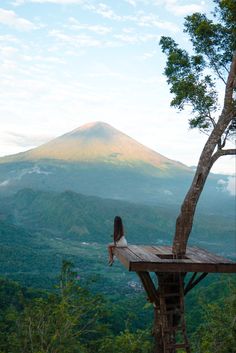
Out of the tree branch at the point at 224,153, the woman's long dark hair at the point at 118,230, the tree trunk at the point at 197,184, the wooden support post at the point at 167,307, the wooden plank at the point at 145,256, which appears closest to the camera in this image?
the wooden plank at the point at 145,256

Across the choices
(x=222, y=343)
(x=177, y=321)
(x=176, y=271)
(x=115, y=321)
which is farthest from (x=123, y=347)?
(x=115, y=321)

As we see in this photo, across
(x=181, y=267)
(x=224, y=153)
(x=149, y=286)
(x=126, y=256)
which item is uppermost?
(x=224, y=153)

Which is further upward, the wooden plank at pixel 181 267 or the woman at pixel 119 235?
the woman at pixel 119 235

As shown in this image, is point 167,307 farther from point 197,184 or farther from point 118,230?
point 197,184

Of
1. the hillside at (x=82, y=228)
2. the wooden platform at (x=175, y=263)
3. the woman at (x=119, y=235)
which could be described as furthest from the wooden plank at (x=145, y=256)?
the hillside at (x=82, y=228)

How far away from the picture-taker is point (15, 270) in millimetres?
79312

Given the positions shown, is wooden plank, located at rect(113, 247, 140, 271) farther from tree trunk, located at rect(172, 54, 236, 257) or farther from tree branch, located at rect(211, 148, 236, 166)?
tree branch, located at rect(211, 148, 236, 166)

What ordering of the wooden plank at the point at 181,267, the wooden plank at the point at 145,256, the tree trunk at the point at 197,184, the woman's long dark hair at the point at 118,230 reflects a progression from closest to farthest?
the wooden plank at the point at 181,267
the wooden plank at the point at 145,256
the tree trunk at the point at 197,184
the woman's long dark hair at the point at 118,230

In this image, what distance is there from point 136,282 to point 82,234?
2412 inches

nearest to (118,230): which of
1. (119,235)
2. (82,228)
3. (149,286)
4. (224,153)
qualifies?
(119,235)

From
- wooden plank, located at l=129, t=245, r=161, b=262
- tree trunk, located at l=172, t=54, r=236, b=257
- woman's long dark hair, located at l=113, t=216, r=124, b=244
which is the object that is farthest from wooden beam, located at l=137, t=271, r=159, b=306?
woman's long dark hair, located at l=113, t=216, r=124, b=244

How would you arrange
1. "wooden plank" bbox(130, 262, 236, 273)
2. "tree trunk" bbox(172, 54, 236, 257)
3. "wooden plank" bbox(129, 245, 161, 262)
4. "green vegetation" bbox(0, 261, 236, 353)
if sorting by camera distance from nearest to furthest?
"wooden plank" bbox(130, 262, 236, 273) → "wooden plank" bbox(129, 245, 161, 262) → "tree trunk" bbox(172, 54, 236, 257) → "green vegetation" bbox(0, 261, 236, 353)

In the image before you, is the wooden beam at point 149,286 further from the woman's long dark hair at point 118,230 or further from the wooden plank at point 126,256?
the woman's long dark hair at point 118,230

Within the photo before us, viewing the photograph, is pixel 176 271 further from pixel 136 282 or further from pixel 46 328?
pixel 136 282
